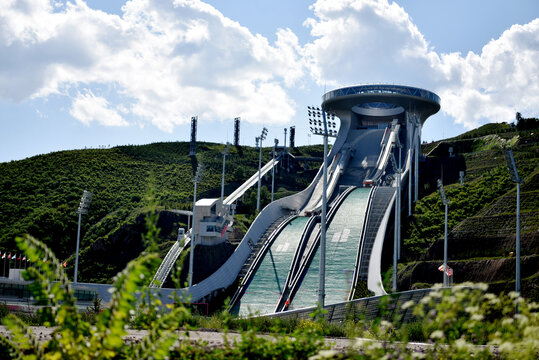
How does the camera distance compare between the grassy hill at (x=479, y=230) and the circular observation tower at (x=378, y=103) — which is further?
the circular observation tower at (x=378, y=103)

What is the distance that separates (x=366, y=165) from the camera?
222 feet

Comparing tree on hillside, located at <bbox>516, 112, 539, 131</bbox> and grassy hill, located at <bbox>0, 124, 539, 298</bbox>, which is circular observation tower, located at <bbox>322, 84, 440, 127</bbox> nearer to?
grassy hill, located at <bbox>0, 124, 539, 298</bbox>

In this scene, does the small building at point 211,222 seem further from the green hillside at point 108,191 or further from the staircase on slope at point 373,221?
the staircase on slope at point 373,221


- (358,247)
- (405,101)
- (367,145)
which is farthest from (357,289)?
(405,101)

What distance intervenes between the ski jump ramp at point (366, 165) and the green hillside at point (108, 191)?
5695 mm

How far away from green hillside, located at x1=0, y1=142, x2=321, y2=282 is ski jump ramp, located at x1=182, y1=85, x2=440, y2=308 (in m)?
5.69

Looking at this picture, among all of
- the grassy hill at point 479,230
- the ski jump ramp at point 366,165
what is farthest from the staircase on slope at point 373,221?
the grassy hill at point 479,230

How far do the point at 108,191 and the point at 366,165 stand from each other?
28597 mm

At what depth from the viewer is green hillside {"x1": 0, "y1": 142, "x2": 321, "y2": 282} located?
139 feet

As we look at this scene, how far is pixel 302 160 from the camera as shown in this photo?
8162cm

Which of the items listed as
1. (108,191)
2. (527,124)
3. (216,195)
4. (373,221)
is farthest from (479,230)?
(527,124)

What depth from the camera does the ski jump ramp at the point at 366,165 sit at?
37.6 metres

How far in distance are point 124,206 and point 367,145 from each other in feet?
107

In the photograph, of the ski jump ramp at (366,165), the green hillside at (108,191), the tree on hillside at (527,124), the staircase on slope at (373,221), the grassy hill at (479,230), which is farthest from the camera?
the tree on hillside at (527,124)
